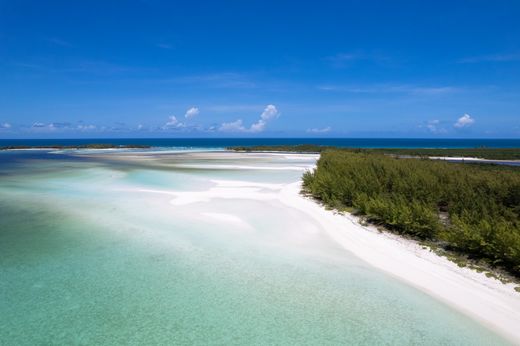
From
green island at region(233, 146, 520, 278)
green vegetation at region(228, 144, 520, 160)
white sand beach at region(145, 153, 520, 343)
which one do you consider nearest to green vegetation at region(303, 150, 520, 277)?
green island at region(233, 146, 520, 278)

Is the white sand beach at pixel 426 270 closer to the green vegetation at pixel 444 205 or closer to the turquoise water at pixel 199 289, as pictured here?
the turquoise water at pixel 199 289

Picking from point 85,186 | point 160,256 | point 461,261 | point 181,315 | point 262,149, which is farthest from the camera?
point 262,149

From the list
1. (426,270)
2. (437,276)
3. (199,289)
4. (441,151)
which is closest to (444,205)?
(426,270)

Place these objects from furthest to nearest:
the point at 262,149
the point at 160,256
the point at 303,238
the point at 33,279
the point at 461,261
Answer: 1. the point at 262,149
2. the point at 303,238
3. the point at 160,256
4. the point at 461,261
5. the point at 33,279

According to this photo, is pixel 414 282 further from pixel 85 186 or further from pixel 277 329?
pixel 85 186

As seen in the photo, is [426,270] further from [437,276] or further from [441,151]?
[441,151]

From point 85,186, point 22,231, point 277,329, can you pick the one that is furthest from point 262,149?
point 277,329

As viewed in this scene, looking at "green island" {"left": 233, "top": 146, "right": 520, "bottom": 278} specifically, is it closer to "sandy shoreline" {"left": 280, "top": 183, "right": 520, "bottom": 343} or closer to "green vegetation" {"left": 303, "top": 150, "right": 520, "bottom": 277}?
"green vegetation" {"left": 303, "top": 150, "right": 520, "bottom": 277}
